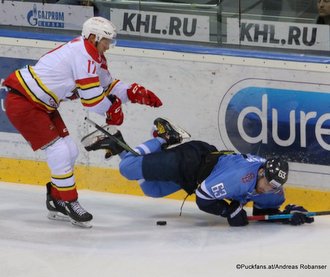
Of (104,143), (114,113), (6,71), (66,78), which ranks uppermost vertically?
(66,78)

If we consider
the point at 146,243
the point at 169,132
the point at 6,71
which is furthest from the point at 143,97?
the point at 6,71

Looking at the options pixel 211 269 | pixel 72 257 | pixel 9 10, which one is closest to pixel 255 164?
pixel 211 269

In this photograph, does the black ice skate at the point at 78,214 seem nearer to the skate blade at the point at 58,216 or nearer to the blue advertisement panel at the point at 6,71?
the skate blade at the point at 58,216

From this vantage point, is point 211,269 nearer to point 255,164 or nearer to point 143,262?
point 143,262

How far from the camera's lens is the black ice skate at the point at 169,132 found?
4.57m

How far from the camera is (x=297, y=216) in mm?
4426

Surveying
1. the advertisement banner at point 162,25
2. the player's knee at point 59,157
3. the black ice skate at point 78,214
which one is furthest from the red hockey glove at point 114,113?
the advertisement banner at point 162,25

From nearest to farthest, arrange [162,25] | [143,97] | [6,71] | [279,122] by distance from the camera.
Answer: [143,97]
[279,122]
[162,25]
[6,71]

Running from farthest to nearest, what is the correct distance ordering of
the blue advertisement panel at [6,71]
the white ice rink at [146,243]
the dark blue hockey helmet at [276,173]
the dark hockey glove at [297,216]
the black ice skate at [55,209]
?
the blue advertisement panel at [6,71] < the black ice skate at [55,209] < the dark hockey glove at [297,216] < the dark blue hockey helmet at [276,173] < the white ice rink at [146,243]

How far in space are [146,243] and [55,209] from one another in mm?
668

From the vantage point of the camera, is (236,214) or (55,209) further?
(55,209)

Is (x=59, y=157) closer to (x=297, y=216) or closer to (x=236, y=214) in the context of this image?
(x=236, y=214)

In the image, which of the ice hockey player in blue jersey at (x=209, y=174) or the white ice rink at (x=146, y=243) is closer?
the white ice rink at (x=146, y=243)

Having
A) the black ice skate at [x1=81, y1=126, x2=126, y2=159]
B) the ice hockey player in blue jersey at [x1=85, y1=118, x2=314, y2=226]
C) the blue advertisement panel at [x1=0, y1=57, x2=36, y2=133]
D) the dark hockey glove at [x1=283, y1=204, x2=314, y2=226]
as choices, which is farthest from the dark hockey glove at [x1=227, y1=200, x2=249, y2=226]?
the blue advertisement panel at [x1=0, y1=57, x2=36, y2=133]
